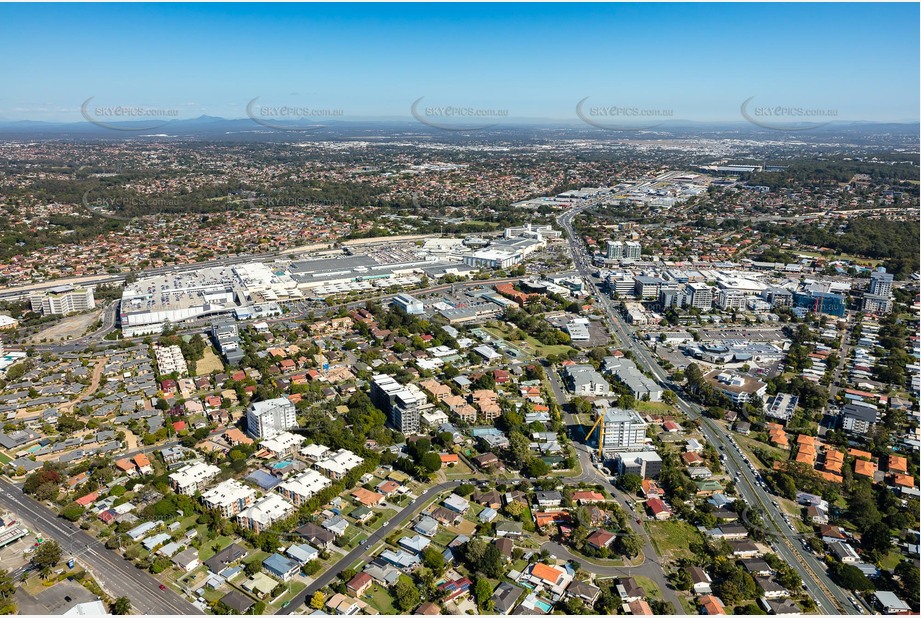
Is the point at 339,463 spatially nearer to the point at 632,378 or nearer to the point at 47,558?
the point at 47,558

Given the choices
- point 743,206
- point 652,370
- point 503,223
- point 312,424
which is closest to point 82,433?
point 312,424

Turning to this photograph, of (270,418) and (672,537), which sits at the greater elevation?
(270,418)

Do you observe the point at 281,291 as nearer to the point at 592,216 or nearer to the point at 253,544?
the point at 253,544

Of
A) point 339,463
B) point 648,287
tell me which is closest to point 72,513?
point 339,463

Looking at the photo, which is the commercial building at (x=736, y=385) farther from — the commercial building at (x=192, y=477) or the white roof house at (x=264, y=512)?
the commercial building at (x=192, y=477)

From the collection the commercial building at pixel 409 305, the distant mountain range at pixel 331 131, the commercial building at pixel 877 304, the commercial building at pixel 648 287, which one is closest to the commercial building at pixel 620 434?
the commercial building at pixel 409 305

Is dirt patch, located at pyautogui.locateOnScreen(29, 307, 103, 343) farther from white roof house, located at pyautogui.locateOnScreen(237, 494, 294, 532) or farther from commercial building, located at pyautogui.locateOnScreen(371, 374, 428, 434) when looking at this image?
white roof house, located at pyautogui.locateOnScreen(237, 494, 294, 532)

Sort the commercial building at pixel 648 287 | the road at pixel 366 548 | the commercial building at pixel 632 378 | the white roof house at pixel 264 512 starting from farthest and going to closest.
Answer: the commercial building at pixel 648 287
the commercial building at pixel 632 378
the white roof house at pixel 264 512
the road at pixel 366 548
